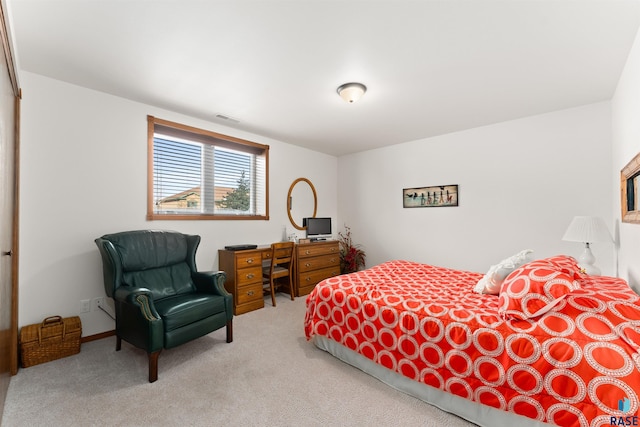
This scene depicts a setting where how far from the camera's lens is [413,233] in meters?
4.59

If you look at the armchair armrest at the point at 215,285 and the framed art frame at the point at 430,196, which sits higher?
the framed art frame at the point at 430,196

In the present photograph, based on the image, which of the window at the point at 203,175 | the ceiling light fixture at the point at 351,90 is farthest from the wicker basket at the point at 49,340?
the ceiling light fixture at the point at 351,90

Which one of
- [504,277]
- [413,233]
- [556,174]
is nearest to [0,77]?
[504,277]

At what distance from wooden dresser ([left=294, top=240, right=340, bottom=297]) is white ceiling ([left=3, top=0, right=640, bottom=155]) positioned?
2142 millimetres

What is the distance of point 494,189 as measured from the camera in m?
3.78

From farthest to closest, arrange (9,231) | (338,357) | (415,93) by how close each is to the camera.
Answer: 1. (415,93)
2. (338,357)
3. (9,231)

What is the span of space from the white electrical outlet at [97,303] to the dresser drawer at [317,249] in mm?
2434

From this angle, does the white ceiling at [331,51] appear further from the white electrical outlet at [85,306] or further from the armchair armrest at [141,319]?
the white electrical outlet at [85,306]

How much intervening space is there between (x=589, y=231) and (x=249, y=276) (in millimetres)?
3683

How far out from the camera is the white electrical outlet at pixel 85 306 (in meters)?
2.72

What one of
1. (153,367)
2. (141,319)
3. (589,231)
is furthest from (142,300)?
(589,231)

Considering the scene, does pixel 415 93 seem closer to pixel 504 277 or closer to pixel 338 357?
pixel 504 277

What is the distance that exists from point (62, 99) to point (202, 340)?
2.70 m

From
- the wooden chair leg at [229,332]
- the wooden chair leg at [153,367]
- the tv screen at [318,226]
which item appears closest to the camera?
the wooden chair leg at [153,367]
